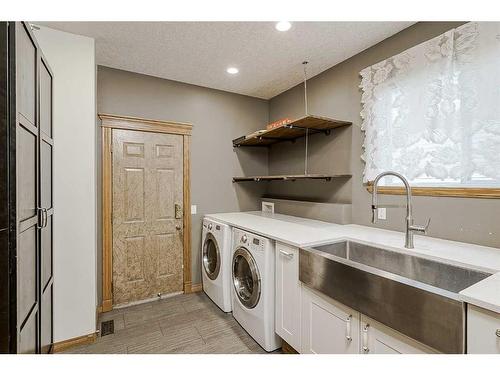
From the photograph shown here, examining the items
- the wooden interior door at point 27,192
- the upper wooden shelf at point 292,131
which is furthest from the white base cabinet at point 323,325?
the wooden interior door at point 27,192

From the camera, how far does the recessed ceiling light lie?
1925mm

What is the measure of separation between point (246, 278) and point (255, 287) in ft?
0.85

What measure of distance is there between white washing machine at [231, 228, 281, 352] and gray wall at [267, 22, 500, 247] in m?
1.07

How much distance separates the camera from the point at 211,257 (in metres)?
2.84

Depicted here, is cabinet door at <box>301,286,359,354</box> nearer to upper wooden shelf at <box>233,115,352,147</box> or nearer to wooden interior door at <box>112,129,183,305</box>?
upper wooden shelf at <box>233,115,352,147</box>

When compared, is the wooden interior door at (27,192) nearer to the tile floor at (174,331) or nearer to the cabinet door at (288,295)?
the tile floor at (174,331)

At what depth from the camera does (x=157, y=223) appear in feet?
9.52

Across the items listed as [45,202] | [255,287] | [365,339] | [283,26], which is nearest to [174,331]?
[255,287]

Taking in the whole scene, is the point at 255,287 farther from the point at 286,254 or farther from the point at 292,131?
the point at 292,131

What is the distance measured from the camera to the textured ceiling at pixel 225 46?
1979mm

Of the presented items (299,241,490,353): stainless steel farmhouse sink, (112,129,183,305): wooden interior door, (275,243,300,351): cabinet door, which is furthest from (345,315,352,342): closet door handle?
(112,129,183,305): wooden interior door

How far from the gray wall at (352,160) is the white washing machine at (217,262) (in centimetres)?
112

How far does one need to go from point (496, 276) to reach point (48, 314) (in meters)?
2.45
